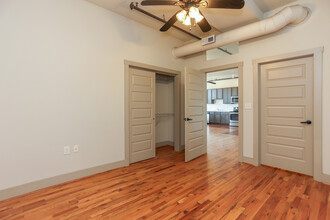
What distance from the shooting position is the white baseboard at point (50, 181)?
2291 mm

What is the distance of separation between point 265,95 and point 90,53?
3.52m

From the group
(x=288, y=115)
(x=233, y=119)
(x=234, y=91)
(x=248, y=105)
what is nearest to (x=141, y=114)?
(x=248, y=105)

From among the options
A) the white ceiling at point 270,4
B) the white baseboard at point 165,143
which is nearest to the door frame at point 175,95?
the white baseboard at point 165,143

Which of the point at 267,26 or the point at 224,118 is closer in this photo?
the point at 267,26

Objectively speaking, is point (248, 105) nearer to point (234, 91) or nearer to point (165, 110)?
point (165, 110)

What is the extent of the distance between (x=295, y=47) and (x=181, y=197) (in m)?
3.20

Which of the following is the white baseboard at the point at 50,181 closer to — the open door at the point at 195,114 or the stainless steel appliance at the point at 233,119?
the open door at the point at 195,114

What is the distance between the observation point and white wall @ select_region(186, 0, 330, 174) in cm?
269

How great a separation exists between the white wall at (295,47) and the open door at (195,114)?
0.77 metres

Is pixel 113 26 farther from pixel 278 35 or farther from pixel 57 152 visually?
pixel 278 35

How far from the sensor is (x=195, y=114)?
13.2ft

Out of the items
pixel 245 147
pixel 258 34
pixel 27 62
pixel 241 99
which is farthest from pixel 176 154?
pixel 27 62

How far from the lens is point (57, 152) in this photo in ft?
8.86

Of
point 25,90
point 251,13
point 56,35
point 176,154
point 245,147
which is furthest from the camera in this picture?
point 176,154
